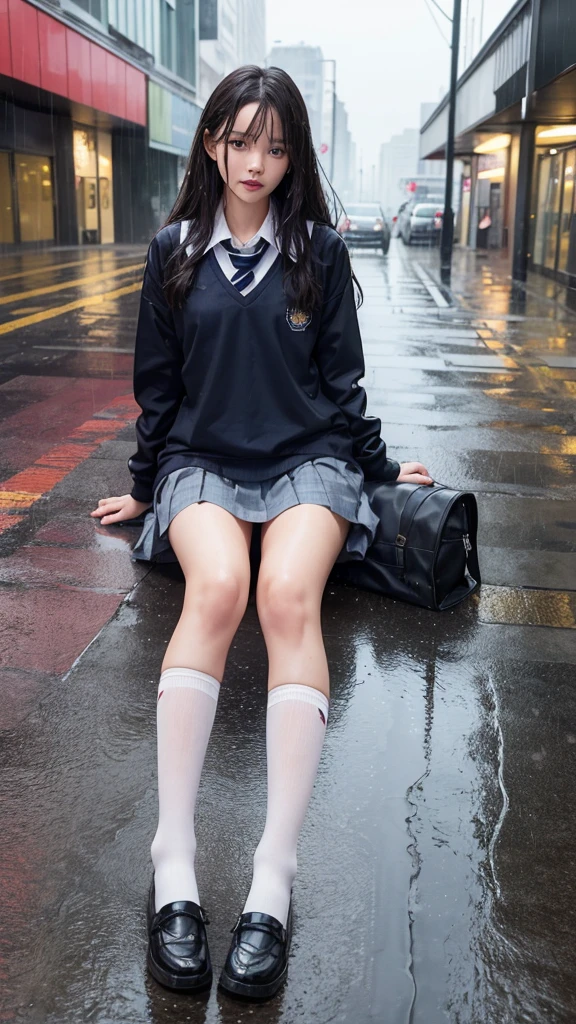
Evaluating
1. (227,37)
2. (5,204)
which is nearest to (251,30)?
(227,37)

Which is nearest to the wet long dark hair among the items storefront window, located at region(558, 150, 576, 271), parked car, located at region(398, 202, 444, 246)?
storefront window, located at region(558, 150, 576, 271)

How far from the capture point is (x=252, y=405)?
2.64m

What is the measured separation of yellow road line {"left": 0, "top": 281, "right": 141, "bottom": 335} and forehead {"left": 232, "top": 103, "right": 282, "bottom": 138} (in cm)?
819

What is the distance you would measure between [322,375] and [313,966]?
160 cm

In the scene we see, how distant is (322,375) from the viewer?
9.37 feet

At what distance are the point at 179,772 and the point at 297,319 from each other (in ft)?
4.20

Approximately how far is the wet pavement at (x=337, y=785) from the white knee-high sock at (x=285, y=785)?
4.9 inches

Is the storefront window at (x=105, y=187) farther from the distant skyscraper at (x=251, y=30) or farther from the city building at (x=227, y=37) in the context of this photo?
the distant skyscraper at (x=251, y=30)

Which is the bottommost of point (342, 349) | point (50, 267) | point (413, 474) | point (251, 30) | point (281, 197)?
point (50, 267)

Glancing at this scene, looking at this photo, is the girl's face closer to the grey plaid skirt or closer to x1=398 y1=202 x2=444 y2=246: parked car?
the grey plaid skirt

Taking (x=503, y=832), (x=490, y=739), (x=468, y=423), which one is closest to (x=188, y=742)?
(x=503, y=832)

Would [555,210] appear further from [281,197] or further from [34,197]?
[281,197]

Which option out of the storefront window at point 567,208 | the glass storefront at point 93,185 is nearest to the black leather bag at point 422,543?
the storefront window at point 567,208

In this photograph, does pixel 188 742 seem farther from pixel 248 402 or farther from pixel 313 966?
pixel 248 402
